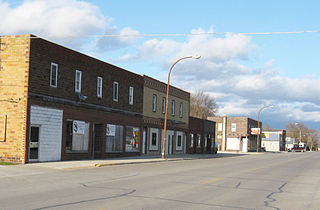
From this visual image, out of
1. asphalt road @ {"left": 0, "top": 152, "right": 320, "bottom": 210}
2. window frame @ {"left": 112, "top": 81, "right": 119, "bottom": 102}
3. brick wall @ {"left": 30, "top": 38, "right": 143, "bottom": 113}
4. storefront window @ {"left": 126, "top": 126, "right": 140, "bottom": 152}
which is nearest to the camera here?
asphalt road @ {"left": 0, "top": 152, "right": 320, "bottom": 210}

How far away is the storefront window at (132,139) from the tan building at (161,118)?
5.83 feet

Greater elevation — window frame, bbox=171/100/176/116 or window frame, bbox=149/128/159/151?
window frame, bbox=171/100/176/116

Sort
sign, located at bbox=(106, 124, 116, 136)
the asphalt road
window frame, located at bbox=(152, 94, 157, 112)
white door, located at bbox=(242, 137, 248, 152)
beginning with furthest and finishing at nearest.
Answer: white door, located at bbox=(242, 137, 248, 152) → window frame, located at bbox=(152, 94, 157, 112) → sign, located at bbox=(106, 124, 116, 136) → the asphalt road

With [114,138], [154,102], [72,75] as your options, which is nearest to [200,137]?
[154,102]

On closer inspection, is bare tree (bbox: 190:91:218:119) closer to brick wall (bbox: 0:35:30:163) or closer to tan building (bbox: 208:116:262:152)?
tan building (bbox: 208:116:262:152)

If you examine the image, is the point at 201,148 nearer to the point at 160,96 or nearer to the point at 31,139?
the point at 160,96

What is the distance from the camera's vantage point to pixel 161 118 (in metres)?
41.9

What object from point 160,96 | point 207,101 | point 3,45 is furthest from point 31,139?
point 207,101

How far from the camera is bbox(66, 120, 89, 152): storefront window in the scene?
2655 cm

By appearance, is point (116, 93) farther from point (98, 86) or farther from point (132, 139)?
point (132, 139)

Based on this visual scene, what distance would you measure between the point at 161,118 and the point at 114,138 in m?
10.1

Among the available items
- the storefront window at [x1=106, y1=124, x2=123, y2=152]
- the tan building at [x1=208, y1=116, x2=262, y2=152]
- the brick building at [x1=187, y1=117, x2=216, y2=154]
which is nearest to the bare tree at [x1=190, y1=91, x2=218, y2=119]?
the tan building at [x1=208, y1=116, x2=262, y2=152]

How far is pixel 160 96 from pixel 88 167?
1984cm

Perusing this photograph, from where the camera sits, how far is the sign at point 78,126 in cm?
2709
